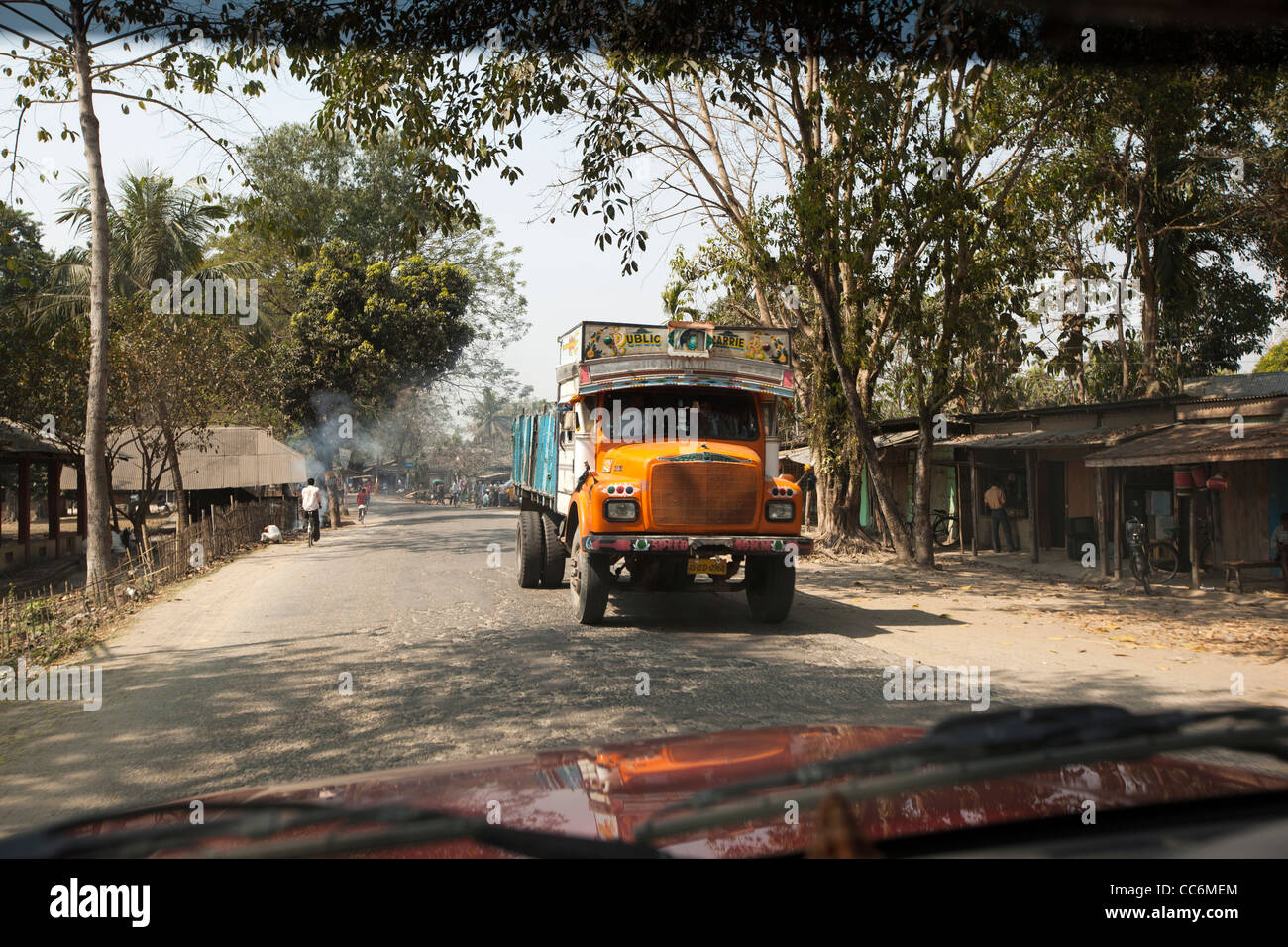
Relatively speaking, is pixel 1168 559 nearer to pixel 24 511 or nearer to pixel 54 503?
pixel 24 511

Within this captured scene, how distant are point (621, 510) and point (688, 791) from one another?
7.50 metres

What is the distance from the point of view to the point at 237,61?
11.6 meters

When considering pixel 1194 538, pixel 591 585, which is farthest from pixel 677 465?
pixel 1194 538

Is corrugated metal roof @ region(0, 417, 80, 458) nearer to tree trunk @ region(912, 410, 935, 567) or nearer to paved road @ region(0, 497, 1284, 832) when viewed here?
paved road @ region(0, 497, 1284, 832)

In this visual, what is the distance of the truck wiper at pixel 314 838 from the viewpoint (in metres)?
1.89

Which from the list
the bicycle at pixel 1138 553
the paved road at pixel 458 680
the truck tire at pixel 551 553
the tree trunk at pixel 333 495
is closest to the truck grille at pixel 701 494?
the paved road at pixel 458 680

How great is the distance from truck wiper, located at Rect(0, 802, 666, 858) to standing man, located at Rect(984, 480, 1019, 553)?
2127cm

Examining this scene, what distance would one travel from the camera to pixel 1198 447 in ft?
46.9

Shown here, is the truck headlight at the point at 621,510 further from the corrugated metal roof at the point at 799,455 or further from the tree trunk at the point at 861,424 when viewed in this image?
the corrugated metal roof at the point at 799,455

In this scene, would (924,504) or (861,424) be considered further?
(924,504)

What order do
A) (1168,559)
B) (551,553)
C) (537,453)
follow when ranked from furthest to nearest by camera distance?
(1168,559) < (537,453) < (551,553)

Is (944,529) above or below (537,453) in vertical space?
below
